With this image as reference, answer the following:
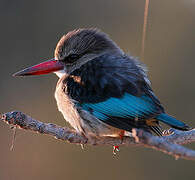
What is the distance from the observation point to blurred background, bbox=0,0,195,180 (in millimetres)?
5543

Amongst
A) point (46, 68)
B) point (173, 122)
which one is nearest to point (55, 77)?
point (46, 68)

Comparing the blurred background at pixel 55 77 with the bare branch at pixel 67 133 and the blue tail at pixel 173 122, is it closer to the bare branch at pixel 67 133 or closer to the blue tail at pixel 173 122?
the bare branch at pixel 67 133

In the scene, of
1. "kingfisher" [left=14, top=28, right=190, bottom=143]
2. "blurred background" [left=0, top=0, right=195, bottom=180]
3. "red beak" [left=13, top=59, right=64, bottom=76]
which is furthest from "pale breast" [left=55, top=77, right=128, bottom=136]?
"blurred background" [left=0, top=0, right=195, bottom=180]

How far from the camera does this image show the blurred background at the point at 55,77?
5.54 meters

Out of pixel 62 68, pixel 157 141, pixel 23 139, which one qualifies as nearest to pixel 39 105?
pixel 23 139

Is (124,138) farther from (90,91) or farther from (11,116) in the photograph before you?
(11,116)

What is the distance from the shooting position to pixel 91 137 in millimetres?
3092

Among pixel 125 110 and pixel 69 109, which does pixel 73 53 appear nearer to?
pixel 69 109

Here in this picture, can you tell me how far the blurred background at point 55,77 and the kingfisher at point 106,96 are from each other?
7.53ft

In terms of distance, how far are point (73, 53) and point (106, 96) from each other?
74cm

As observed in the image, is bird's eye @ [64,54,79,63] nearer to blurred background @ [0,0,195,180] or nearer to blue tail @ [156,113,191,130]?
blue tail @ [156,113,191,130]

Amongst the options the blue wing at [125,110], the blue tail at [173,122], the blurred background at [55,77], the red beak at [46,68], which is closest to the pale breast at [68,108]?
the blue wing at [125,110]

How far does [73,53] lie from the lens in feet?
11.9

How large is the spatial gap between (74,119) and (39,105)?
308cm
